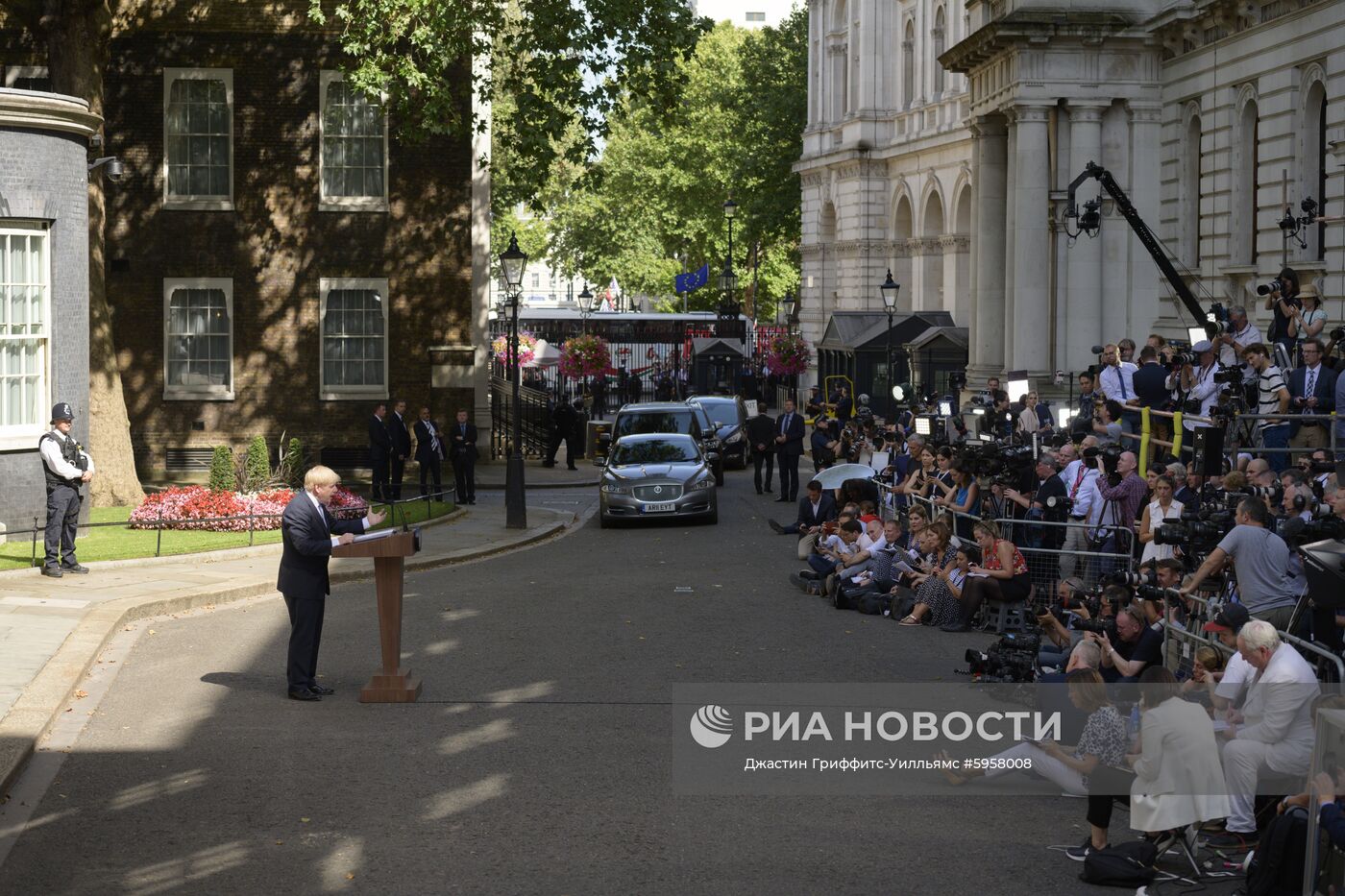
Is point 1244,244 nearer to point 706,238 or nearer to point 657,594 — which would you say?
point 657,594

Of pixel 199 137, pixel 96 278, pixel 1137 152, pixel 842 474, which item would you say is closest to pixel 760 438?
pixel 842 474

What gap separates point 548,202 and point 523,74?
223 feet

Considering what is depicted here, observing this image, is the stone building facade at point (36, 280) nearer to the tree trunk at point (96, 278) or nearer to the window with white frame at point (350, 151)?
the tree trunk at point (96, 278)

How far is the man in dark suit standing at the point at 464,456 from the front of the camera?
99.3 ft

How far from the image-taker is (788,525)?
2667 cm

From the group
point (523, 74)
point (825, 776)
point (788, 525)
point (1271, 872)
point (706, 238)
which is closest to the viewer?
point (1271, 872)

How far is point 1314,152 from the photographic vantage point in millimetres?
Result: 28344

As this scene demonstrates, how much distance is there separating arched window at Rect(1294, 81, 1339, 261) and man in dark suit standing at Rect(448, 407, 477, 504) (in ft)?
46.6

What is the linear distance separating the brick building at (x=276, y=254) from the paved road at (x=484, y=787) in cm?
1679

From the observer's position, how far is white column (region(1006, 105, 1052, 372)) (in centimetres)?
3631

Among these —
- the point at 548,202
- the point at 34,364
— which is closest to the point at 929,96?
the point at 548,202

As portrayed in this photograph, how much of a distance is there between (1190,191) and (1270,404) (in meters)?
16.4

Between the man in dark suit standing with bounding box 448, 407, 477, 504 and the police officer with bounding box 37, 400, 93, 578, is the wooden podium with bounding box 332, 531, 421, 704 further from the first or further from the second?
the man in dark suit standing with bounding box 448, 407, 477, 504

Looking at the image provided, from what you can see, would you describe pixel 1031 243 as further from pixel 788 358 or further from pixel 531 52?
pixel 788 358
